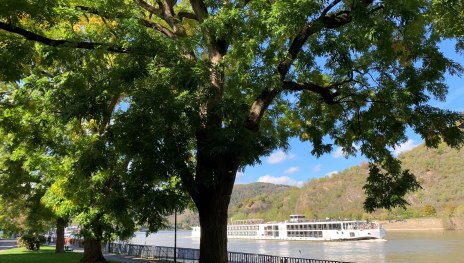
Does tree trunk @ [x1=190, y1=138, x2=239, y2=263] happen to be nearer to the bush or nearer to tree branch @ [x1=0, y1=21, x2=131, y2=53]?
tree branch @ [x1=0, y1=21, x2=131, y2=53]

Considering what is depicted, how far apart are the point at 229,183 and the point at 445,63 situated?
6.49 metres

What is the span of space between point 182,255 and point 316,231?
76.7m

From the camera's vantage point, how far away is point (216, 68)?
10055mm

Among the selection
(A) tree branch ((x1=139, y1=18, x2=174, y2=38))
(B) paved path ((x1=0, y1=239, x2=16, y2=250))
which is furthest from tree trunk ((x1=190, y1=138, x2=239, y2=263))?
(B) paved path ((x1=0, y1=239, x2=16, y2=250))

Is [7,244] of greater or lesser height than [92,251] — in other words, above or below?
below

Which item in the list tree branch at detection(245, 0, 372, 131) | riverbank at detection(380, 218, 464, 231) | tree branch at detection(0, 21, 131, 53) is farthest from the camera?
riverbank at detection(380, 218, 464, 231)

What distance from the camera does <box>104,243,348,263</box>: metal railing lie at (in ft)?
86.9

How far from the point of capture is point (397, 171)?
1328 centimetres

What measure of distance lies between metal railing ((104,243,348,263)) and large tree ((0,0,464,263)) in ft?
49.5

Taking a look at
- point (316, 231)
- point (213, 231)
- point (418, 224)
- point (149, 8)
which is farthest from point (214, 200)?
point (418, 224)

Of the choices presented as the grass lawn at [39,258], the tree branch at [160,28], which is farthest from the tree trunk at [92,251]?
the tree branch at [160,28]

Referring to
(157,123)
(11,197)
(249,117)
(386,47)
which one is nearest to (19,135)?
(157,123)

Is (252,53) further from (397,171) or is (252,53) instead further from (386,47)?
(397,171)

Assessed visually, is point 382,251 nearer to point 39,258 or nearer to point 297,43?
point 39,258
